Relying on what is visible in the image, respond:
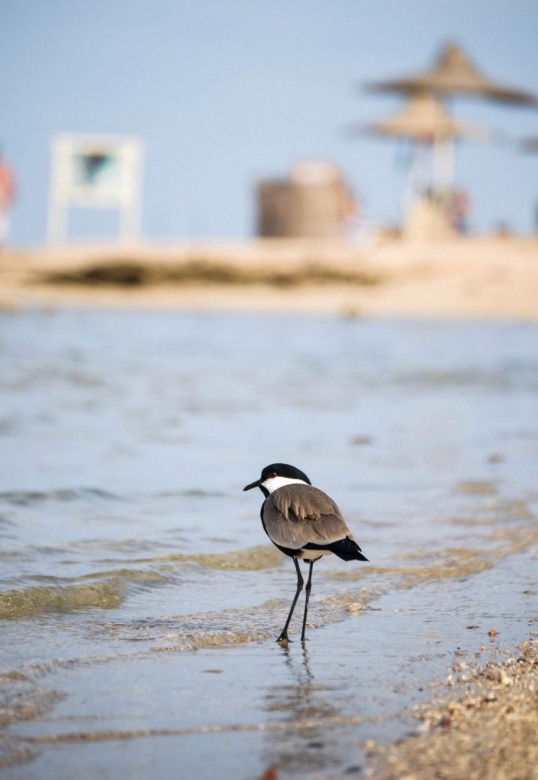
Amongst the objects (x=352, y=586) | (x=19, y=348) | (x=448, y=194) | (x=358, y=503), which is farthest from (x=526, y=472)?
(x=448, y=194)

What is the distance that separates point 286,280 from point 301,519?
20.2 m

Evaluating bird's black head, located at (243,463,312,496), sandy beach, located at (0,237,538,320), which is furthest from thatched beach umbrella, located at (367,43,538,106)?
bird's black head, located at (243,463,312,496)

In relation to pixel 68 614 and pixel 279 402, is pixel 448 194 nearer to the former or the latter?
pixel 279 402

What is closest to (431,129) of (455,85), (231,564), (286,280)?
(455,85)

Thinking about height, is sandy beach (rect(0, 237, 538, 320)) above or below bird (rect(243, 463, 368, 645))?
above

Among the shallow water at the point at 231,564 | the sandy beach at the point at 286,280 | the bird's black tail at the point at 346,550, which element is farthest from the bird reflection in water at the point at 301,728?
the sandy beach at the point at 286,280

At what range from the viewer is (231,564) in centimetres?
543

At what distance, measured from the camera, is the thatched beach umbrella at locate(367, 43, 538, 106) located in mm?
30391

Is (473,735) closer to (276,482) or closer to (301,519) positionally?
(301,519)

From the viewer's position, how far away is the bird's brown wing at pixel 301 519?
13.0 ft

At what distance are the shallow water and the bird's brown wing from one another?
0.38 m

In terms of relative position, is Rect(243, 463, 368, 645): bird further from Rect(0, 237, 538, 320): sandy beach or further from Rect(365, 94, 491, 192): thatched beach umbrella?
Rect(365, 94, 491, 192): thatched beach umbrella

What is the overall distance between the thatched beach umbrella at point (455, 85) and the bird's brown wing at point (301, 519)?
27.6 metres

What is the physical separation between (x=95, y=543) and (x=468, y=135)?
85.0 feet
